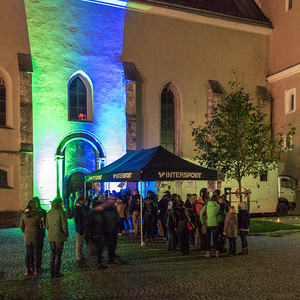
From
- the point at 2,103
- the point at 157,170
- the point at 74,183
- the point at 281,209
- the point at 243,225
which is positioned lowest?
the point at 281,209

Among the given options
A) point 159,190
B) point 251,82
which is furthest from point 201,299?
point 251,82

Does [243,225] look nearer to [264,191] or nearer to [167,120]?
[264,191]

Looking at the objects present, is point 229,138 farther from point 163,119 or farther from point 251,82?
point 251,82

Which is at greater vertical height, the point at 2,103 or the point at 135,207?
the point at 2,103

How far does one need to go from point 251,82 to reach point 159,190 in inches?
442

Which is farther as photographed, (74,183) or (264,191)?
(264,191)

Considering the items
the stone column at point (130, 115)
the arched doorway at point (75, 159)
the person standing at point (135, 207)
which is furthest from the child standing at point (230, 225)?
the stone column at point (130, 115)

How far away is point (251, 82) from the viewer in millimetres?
28516

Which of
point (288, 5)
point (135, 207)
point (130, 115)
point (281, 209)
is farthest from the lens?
point (288, 5)

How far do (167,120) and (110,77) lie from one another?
4702 mm

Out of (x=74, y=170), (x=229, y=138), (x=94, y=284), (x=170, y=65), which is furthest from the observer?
(x=170, y=65)

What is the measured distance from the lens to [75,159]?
22375 mm

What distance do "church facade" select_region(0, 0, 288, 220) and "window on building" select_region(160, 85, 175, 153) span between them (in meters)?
0.06

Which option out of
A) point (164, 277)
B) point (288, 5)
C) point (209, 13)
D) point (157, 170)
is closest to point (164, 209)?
point (157, 170)
